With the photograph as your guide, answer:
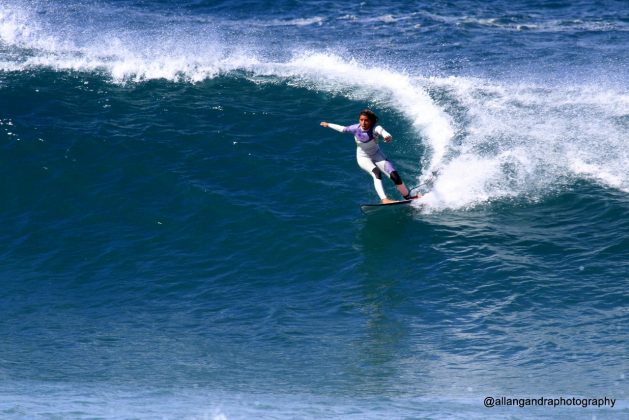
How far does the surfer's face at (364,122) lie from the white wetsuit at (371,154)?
96mm

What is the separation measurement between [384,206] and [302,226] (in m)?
1.65

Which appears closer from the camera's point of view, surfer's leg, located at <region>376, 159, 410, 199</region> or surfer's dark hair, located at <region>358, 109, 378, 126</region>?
surfer's dark hair, located at <region>358, 109, 378, 126</region>

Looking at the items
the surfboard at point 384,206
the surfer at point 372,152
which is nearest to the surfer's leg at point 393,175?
the surfer at point 372,152

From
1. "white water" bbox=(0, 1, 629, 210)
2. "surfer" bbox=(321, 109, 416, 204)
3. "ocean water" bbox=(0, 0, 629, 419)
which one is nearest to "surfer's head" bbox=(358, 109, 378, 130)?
"surfer" bbox=(321, 109, 416, 204)

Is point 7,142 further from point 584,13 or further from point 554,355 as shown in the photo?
point 584,13

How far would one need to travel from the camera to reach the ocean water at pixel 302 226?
1220 cm

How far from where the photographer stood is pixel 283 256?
1620cm

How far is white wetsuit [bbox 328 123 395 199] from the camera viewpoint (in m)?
16.6

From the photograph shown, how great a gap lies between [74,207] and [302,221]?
459cm

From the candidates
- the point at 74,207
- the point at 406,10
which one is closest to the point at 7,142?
the point at 74,207

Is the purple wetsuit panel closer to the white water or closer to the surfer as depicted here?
the surfer

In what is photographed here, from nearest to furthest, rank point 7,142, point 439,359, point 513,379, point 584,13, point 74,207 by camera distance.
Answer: point 513,379, point 439,359, point 74,207, point 7,142, point 584,13

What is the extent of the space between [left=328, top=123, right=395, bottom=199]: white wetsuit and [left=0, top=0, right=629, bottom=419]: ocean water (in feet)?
2.70

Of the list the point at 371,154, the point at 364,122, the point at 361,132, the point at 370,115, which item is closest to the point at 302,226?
the point at 371,154
